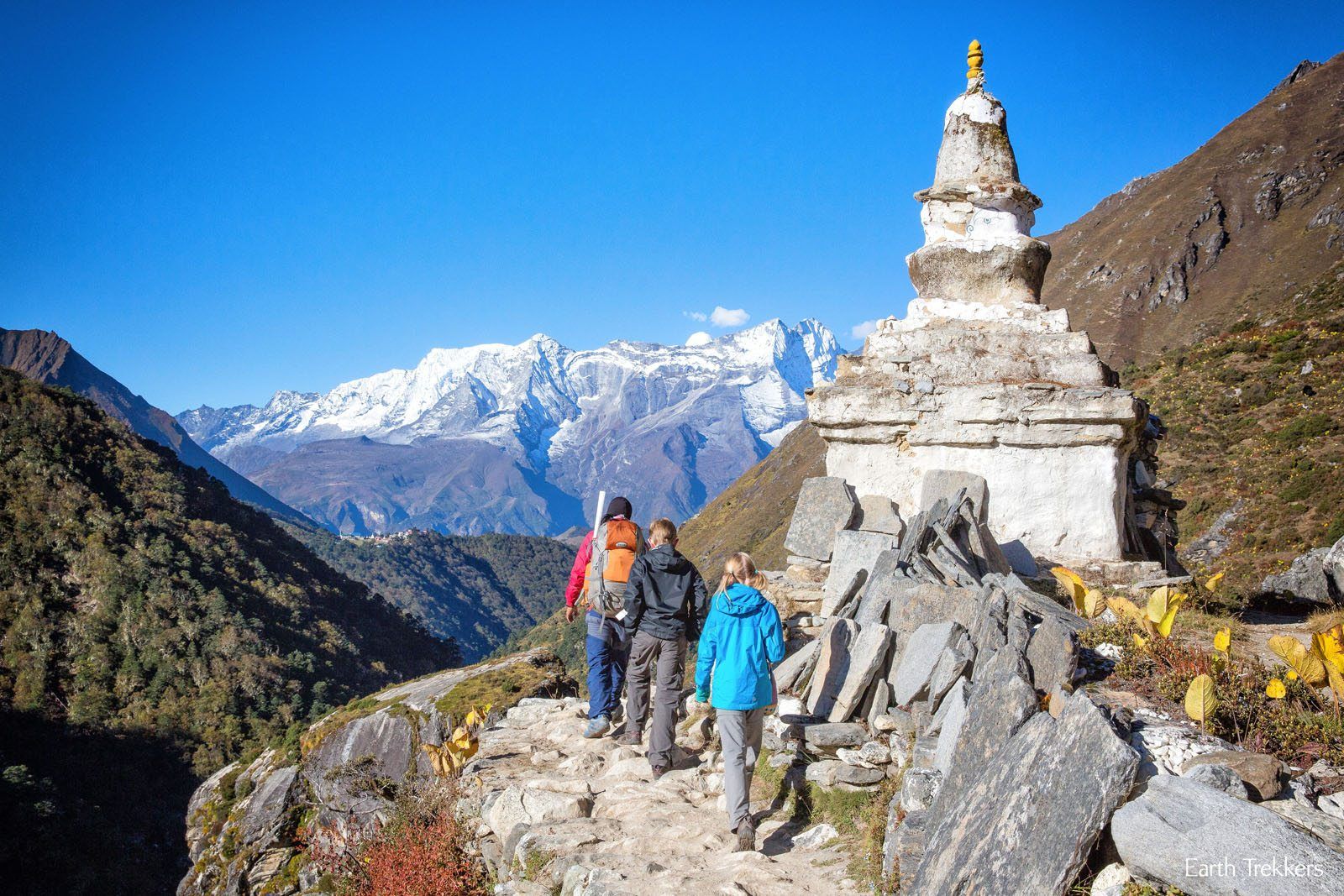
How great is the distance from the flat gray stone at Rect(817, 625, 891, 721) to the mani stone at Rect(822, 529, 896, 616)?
153 cm

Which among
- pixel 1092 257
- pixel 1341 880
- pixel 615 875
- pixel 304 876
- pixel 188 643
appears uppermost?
pixel 1092 257

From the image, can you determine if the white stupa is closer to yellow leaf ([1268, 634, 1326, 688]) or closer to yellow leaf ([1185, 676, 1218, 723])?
yellow leaf ([1268, 634, 1326, 688])

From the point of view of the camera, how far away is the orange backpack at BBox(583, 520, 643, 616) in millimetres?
7410

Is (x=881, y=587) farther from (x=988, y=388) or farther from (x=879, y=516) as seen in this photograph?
(x=988, y=388)

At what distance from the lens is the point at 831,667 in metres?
6.44

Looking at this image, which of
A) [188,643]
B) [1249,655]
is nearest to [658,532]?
[1249,655]

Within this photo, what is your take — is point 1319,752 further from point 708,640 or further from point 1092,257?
point 1092,257

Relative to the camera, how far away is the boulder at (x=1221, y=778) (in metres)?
3.47

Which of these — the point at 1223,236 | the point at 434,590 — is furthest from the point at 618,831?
the point at 434,590

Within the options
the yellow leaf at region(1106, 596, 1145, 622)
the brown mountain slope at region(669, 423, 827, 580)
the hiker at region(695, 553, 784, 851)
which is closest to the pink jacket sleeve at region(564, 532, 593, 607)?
the hiker at region(695, 553, 784, 851)

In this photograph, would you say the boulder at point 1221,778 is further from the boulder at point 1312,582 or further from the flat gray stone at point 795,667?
the boulder at point 1312,582

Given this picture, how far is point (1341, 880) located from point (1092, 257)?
135 m

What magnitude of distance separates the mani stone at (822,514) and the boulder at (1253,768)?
4867mm

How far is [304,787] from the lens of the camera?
2228 centimetres
